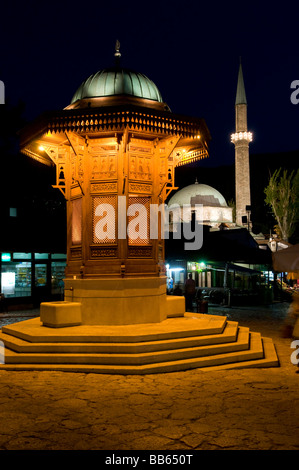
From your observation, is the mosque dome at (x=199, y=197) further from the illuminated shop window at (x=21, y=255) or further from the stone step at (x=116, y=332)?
the stone step at (x=116, y=332)

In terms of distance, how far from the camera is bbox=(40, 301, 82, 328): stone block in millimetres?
8766

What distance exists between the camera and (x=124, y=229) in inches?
376

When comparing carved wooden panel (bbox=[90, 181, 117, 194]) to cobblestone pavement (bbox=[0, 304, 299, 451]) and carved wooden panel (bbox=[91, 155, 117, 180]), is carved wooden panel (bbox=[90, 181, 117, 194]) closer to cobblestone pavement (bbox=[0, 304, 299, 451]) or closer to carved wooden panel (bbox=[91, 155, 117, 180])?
carved wooden panel (bbox=[91, 155, 117, 180])

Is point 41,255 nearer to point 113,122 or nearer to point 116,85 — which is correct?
point 116,85

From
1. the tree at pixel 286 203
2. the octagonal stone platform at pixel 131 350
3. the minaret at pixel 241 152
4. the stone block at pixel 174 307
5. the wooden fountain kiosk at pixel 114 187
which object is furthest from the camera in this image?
the tree at pixel 286 203

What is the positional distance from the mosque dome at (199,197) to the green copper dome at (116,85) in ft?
122

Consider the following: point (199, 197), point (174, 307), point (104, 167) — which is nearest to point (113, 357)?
point (174, 307)

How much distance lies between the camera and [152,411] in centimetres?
516

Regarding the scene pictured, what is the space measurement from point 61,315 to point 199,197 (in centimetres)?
4066

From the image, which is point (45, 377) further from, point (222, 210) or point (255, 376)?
point (222, 210)

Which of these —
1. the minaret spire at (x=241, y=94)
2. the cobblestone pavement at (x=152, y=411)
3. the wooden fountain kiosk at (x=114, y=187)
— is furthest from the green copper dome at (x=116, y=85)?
the minaret spire at (x=241, y=94)

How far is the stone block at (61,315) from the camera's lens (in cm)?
877

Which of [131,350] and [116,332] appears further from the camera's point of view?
[116,332]
